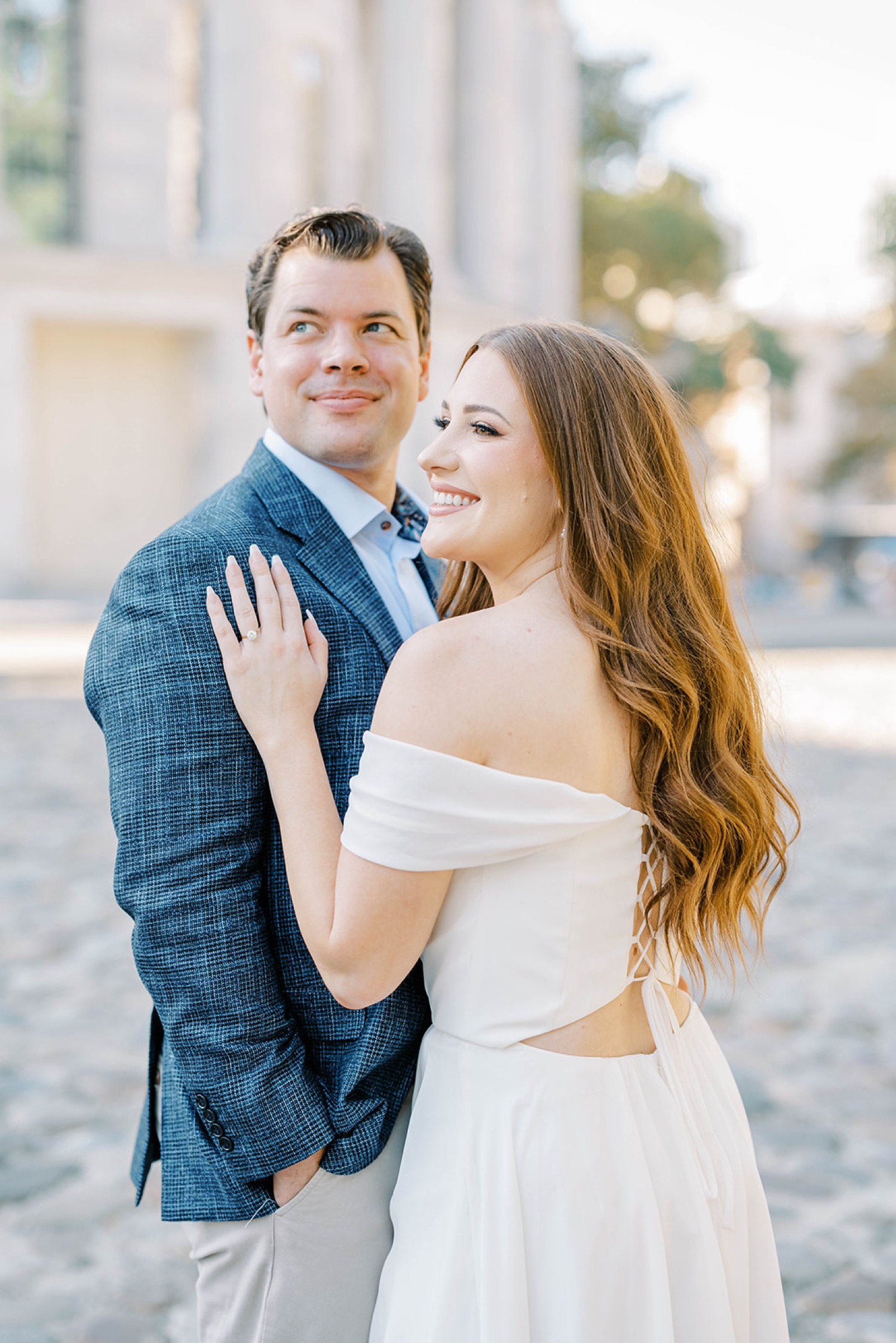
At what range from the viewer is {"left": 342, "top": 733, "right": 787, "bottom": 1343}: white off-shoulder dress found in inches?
77.5

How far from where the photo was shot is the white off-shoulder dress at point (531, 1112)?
197 cm

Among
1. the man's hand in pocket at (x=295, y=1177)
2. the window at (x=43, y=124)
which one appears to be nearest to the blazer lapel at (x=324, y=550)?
the man's hand in pocket at (x=295, y=1177)

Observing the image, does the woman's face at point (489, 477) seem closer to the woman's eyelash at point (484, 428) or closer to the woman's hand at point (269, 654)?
the woman's eyelash at point (484, 428)

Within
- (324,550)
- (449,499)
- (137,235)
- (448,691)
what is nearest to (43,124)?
(137,235)

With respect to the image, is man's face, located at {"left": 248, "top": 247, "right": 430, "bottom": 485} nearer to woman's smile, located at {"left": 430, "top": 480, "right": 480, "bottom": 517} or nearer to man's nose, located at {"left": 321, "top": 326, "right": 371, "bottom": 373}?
man's nose, located at {"left": 321, "top": 326, "right": 371, "bottom": 373}

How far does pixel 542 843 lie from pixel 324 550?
2.42 feet

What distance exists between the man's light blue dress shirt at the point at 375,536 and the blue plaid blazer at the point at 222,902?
23cm

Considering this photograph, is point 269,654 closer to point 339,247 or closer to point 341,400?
point 341,400

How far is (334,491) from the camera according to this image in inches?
101

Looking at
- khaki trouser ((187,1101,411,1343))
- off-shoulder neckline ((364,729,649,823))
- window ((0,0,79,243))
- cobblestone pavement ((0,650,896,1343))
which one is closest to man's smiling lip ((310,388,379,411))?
off-shoulder neckline ((364,729,649,823))

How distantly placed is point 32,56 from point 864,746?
23162 millimetres

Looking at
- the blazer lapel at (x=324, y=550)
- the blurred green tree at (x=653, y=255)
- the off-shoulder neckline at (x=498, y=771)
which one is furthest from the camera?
the blurred green tree at (x=653, y=255)

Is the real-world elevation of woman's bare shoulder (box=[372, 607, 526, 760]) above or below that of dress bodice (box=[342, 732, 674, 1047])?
above

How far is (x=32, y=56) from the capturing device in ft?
90.6
